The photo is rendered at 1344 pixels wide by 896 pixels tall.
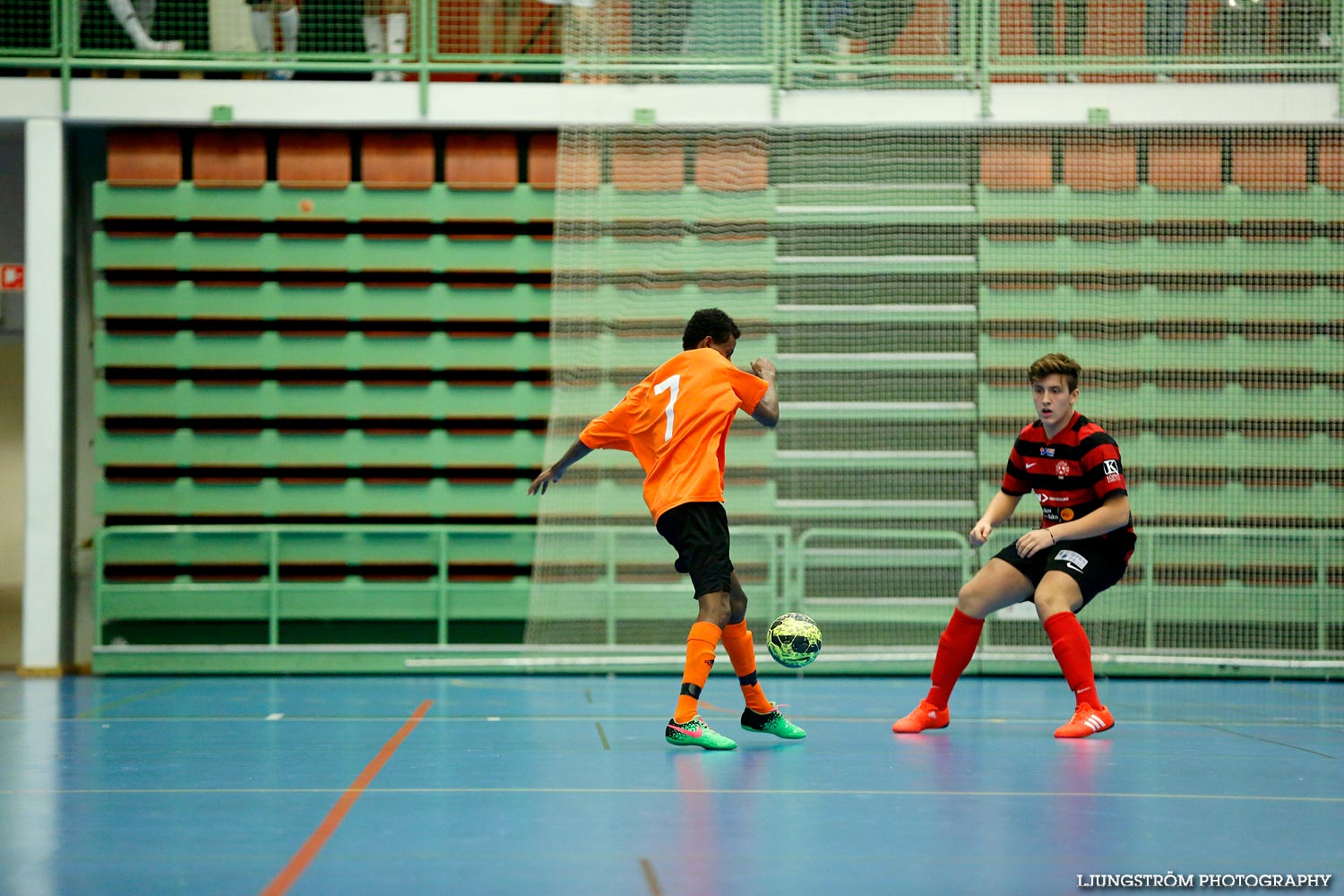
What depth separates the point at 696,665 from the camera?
4816 mm

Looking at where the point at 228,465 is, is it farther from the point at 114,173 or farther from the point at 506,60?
the point at 506,60

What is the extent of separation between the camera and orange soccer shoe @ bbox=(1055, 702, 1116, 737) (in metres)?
5.31

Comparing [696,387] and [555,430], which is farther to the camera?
[555,430]

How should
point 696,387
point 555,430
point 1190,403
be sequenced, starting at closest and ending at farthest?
point 696,387 → point 555,430 → point 1190,403

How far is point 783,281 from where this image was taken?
9445mm

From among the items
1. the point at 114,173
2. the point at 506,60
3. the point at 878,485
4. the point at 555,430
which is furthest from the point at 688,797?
the point at 114,173

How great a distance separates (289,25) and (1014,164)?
225 inches

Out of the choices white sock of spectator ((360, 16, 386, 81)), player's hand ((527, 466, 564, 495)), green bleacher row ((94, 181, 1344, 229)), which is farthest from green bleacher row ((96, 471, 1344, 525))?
player's hand ((527, 466, 564, 495))

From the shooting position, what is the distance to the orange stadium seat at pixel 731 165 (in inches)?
370

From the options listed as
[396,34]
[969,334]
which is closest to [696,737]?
[969,334]

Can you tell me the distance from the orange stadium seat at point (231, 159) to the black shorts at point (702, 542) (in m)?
6.11

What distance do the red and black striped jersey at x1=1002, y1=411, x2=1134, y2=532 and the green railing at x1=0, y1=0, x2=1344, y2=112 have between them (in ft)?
15.3

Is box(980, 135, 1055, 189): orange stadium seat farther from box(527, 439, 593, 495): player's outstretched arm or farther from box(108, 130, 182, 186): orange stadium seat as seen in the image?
box(108, 130, 182, 186): orange stadium seat

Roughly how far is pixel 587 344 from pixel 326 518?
8.31 feet
